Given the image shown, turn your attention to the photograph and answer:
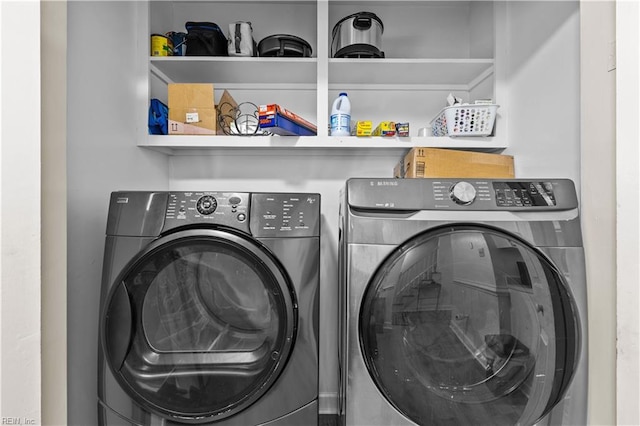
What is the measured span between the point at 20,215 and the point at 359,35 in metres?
1.35

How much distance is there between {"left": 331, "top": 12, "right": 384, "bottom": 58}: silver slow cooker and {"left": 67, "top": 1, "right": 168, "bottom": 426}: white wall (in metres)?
0.88

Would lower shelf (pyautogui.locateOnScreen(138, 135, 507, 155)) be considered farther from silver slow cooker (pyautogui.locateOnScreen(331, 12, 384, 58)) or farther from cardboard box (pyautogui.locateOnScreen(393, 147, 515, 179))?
silver slow cooker (pyautogui.locateOnScreen(331, 12, 384, 58))

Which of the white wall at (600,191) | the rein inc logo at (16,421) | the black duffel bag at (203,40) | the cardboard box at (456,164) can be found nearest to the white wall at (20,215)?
the rein inc logo at (16,421)

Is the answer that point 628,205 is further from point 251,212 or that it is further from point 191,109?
point 191,109

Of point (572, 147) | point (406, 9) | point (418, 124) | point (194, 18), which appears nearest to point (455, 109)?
point (418, 124)

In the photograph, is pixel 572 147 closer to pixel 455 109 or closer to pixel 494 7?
pixel 455 109

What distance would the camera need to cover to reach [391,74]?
172 cm

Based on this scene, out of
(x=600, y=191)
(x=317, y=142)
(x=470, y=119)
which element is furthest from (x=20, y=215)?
(x=470, y=119)

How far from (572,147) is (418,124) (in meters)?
0.81

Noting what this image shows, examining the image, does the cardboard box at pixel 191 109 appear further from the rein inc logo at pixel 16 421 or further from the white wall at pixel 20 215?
the rein inc logo at pixel 16 421

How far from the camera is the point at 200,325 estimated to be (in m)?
1.20


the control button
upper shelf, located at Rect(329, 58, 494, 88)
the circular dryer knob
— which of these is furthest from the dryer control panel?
upper shelf, located at Rect(329, 58, 494, 88)

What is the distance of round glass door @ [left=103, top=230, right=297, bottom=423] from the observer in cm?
114

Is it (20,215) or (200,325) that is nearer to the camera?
(20,215)
